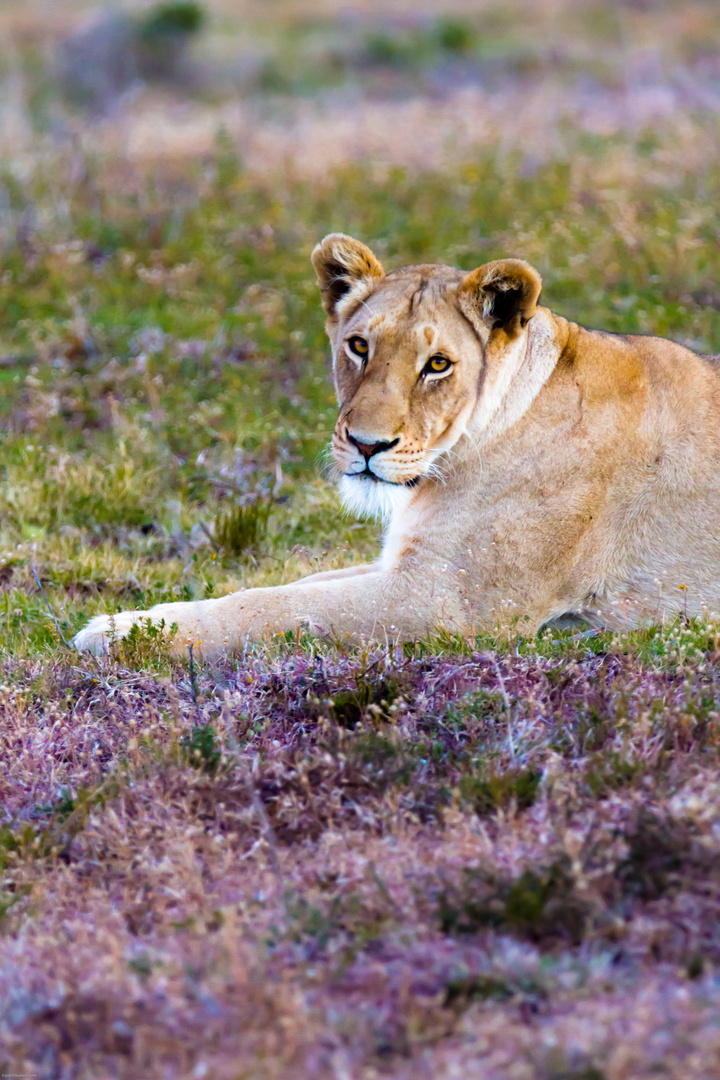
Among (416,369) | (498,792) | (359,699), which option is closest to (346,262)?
(416,369)

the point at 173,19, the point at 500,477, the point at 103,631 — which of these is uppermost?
the point at 173,19

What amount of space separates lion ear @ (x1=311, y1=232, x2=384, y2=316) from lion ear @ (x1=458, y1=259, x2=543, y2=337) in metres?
0.54

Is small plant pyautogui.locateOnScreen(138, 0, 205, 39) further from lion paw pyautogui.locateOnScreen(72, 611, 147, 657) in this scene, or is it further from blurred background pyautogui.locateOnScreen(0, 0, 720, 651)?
lion paw pyautogui.locateOnScreen(72, 611, 147, 657)

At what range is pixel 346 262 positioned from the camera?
579 centimetres

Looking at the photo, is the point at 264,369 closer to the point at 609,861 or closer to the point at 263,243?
the point at 263,243

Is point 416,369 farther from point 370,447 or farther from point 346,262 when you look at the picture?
point 346,262

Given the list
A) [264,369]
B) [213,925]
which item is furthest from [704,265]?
[213,925]

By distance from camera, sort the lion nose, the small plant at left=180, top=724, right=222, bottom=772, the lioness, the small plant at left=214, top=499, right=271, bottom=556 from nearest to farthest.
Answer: the small plant at left=180, top=724, right=222, bottom=772 → the lion nose → the lioness → the small plant at left=214, top=499, right=271, bottom=556

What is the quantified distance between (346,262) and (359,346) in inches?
20.1

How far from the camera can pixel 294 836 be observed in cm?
379

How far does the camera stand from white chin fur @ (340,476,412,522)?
542 cm

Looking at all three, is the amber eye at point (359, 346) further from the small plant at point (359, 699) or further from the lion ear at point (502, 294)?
the small plant at point (359, 699)

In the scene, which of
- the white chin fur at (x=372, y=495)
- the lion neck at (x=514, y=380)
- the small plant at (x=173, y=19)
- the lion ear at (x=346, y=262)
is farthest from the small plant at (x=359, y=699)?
the small plant at (x=173, y=19)

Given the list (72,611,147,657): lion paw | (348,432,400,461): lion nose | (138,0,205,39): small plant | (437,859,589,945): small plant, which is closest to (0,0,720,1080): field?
(437,859,589,945): small plant
